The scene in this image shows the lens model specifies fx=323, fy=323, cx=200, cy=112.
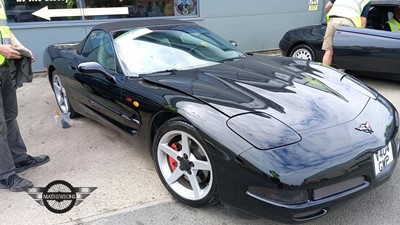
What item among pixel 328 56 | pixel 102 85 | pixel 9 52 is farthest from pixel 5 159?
pixel 328 56

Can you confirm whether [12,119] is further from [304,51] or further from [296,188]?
[304,51]

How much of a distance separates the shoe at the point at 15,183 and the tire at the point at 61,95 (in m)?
1.57

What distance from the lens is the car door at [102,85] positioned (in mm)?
2873

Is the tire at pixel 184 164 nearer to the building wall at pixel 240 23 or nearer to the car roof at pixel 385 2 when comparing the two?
the car roof at pixel 385 2

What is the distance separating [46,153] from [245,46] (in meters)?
5.65

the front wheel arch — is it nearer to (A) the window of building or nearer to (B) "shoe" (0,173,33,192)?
(A) the window of building

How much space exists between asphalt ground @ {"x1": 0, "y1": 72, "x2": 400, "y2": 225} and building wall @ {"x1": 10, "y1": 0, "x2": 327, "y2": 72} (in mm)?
3108

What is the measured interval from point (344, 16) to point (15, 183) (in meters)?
4.88

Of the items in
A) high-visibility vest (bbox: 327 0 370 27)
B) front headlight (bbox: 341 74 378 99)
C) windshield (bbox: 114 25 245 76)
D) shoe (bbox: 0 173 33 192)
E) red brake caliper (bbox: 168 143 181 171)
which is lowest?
shoe (bbox: 0 173 33 192)

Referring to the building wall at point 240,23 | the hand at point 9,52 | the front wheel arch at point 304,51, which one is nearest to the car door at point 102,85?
the hand at point 9,52

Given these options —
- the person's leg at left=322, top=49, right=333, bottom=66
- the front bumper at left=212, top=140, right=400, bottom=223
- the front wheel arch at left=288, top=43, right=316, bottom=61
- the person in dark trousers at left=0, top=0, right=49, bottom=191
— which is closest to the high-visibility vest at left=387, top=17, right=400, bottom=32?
the person's leg at left=322, top=49, right=333, bottom=66

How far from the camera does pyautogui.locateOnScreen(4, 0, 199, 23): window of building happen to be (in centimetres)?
624

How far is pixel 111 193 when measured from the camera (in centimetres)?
257

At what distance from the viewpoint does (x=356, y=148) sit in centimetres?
190
